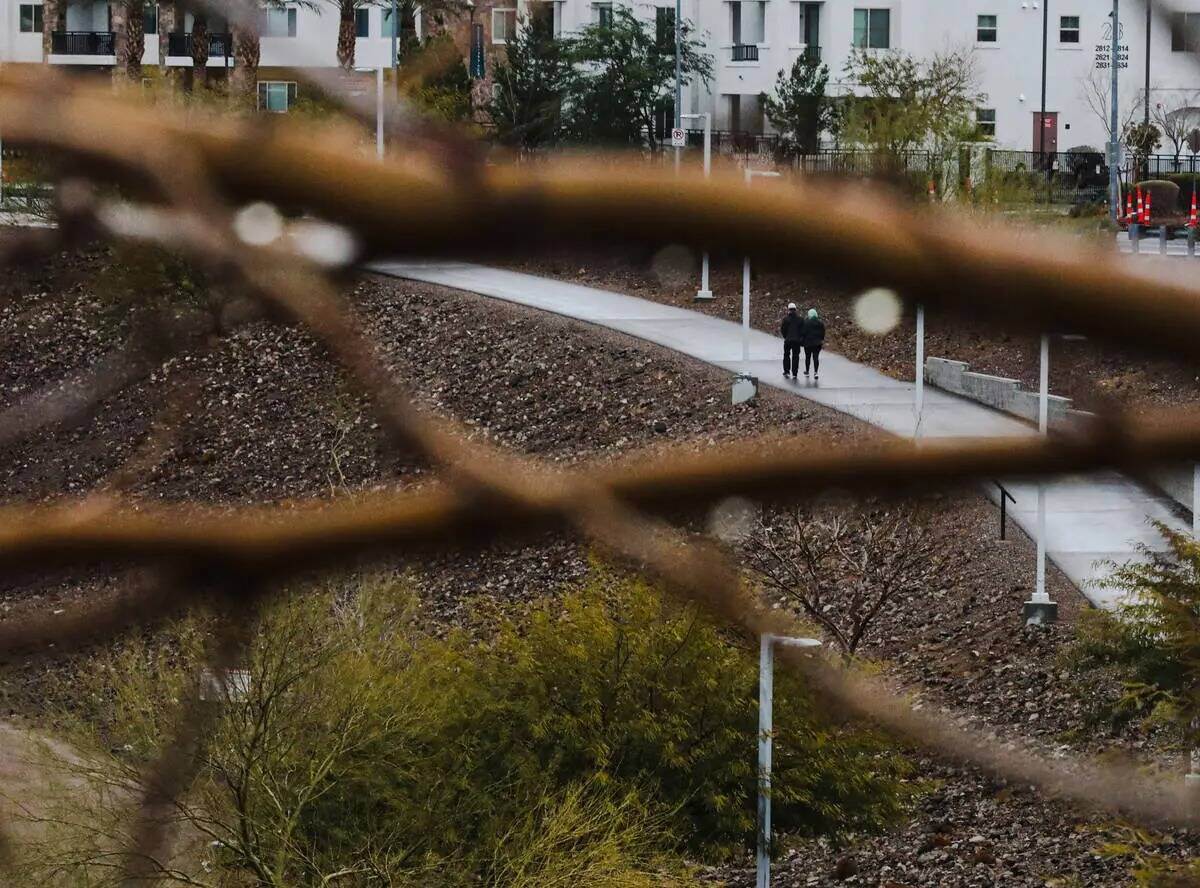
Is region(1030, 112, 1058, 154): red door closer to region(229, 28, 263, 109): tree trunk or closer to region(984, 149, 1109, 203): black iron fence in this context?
region(984, 149, 1109, 203): black iron fence

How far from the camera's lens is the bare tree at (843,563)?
780 inches

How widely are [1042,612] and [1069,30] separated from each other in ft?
55.3

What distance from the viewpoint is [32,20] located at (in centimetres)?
362

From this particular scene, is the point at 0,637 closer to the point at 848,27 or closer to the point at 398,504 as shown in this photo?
the point at 398,504

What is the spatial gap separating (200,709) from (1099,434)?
4.32 ft

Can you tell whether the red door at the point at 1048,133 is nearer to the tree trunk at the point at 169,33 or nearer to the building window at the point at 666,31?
the building window at the point at 666,31

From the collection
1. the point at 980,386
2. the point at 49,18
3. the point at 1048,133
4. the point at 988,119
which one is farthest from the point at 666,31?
the point at 1048,133

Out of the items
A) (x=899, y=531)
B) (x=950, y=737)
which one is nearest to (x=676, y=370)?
(x=899, y=531)

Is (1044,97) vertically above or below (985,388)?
above

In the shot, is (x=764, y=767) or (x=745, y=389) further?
(x=745, y=389)

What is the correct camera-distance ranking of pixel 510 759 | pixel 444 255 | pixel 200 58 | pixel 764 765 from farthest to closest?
pixel 510 759
pixel 764 765
pixel 200 58
pixel 444 255

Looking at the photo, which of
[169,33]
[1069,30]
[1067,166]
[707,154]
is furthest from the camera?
[1067,166]

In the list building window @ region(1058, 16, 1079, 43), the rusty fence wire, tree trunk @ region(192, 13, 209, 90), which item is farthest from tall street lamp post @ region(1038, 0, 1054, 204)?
the rusty fence wire

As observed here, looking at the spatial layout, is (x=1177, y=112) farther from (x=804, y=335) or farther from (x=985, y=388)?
(x=804, y=335)
